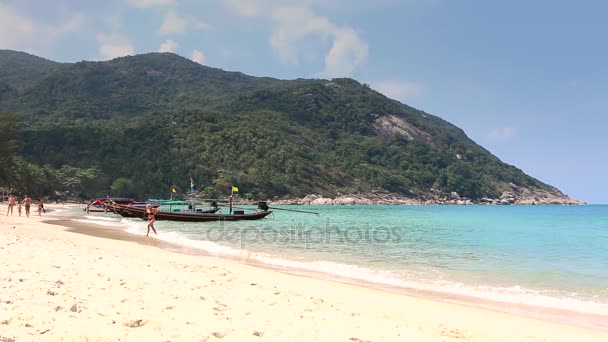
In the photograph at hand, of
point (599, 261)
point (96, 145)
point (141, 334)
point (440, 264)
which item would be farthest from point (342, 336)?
point (96, 145)

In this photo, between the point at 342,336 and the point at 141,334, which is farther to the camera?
the point at 342,336

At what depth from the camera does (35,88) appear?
18975 cm

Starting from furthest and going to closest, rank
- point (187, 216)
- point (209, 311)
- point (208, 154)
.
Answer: point (208, 154)
point (187, 216)
point (209, 311)

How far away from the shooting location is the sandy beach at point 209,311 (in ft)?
18.4

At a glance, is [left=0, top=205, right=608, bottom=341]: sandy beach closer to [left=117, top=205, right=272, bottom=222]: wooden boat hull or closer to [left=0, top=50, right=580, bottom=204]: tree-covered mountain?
[left=117, top=205, right=272, bottom=222]: wooden boat hull

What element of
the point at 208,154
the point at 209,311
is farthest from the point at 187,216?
the point at 208,154

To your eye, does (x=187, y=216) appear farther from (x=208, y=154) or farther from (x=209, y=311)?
(x=208, y=154)

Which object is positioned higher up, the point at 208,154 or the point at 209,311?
the point at 208,154

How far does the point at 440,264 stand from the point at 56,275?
12838mm

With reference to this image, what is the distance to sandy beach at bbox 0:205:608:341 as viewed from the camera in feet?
18.4

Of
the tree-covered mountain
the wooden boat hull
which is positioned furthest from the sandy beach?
the tree-covered mountain

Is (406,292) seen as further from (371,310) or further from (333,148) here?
(333,148)

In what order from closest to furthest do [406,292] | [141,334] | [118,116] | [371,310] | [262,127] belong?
1. [141,334]
2. [371,310]
3. [406,292]
4. [262,127]
5. [118,116]

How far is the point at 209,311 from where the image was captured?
674cm
